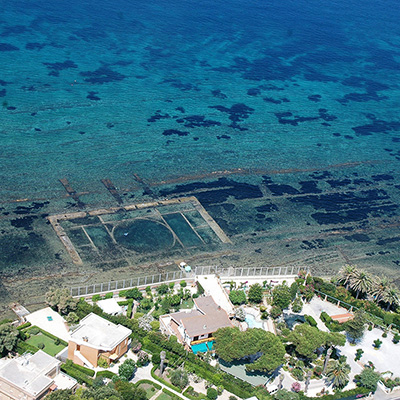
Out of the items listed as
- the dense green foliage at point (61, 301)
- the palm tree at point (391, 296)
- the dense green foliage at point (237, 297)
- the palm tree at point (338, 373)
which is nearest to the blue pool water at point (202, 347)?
the dense green foliage at point (237, 297)

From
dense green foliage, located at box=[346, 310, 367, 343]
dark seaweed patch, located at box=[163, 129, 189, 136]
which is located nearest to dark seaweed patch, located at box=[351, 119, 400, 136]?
dark seaweed patch, located at box=[163, 129, 189, 136]

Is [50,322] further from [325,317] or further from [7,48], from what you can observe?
[7,48]

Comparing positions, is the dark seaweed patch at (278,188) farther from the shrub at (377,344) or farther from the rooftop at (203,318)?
the shrub at (377,344)

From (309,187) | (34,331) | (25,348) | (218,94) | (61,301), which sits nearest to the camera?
(25,348)

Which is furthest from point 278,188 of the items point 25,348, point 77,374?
point 25,348

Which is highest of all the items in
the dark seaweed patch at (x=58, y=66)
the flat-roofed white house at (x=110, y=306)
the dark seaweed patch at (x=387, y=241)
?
the dark seaweed patch at (x=58, y=66)
